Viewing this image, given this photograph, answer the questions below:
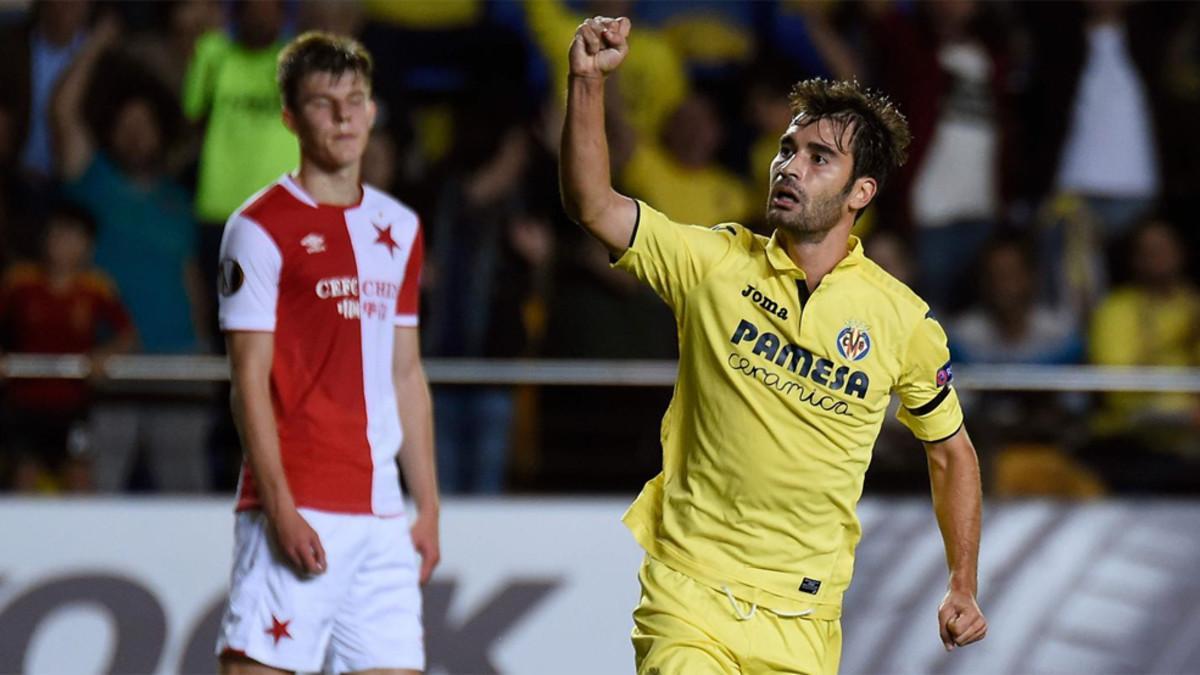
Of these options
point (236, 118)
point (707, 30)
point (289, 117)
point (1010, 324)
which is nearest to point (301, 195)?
point (289, 117)

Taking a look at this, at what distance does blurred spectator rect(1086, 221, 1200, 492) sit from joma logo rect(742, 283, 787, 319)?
13.8 feet

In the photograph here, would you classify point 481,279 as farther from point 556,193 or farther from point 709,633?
point 709,633

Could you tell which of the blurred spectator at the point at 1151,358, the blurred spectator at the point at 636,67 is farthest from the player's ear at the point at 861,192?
the blurred spectator at the point at 636,67

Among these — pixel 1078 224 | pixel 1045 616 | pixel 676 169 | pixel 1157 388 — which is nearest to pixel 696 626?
pixel 1045 616

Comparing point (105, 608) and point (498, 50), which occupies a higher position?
point (498, 50)

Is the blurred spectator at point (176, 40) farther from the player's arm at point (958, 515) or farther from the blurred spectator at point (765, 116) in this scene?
the player's arm at point (958, 515)

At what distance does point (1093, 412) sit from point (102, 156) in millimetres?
4751

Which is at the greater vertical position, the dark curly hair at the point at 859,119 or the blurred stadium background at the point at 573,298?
the dark curly hair at the point at 859,119

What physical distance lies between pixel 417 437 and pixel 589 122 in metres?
1.33

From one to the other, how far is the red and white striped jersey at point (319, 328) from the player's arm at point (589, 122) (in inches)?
34.8

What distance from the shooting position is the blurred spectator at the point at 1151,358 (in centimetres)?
774

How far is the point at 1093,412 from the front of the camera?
7.76m

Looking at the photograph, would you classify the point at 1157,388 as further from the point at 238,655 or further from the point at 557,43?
the point at 238,655

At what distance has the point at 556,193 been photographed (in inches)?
339
